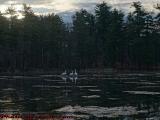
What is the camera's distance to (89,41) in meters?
122

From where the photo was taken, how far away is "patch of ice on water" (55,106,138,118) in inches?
1041

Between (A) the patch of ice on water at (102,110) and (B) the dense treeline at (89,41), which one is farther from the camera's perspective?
(B) the dense treeline at (89,41)

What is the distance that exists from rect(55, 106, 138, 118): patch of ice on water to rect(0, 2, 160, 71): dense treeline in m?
83.7

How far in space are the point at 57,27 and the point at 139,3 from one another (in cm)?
2121

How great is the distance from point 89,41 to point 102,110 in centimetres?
9337

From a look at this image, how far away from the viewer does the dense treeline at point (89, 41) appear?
380 feet

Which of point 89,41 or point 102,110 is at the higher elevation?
point 89,41

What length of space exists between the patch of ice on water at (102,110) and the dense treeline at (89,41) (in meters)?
83.7

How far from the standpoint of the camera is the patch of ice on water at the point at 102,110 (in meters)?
26.4

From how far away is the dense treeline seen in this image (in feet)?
380

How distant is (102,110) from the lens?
94.3 ft

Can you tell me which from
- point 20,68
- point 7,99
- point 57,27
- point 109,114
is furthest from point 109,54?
point 109,114

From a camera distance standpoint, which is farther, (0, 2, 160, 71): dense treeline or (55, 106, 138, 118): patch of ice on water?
(0, 2, 160, 71): dense treeline

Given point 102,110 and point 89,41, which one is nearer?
point 102,110
